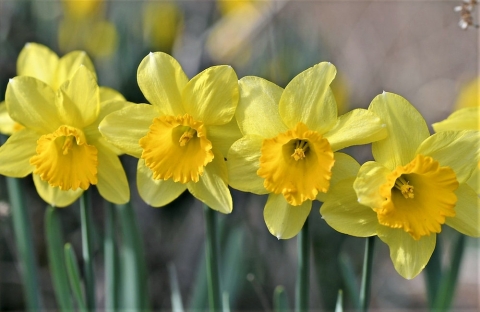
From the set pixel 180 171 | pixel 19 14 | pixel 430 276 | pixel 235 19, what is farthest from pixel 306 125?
pixel 19 14

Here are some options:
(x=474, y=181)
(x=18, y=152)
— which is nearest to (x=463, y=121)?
(x=474, y=181)

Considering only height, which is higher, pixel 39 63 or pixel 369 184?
pixel 39 63

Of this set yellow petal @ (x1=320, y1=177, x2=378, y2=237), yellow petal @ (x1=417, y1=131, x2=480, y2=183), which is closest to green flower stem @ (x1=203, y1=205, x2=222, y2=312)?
yellow petal @ (x1=320, y1=177, x2=378, y2=237)

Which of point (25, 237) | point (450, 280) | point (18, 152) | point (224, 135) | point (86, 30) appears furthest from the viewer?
point (86, 30)

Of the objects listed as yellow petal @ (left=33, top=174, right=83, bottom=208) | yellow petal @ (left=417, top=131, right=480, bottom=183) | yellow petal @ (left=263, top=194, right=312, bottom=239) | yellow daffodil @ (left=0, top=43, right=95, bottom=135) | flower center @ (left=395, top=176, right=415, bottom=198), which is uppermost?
yellow daffodil @ (left=0, top=43, right=95, bottom=135)

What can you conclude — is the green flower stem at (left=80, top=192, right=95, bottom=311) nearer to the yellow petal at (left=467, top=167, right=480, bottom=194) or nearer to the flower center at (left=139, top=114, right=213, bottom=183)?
the flower center at (left=139, top=114, right=213, bottom=183)

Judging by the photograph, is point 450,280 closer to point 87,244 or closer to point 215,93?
point 215,93
